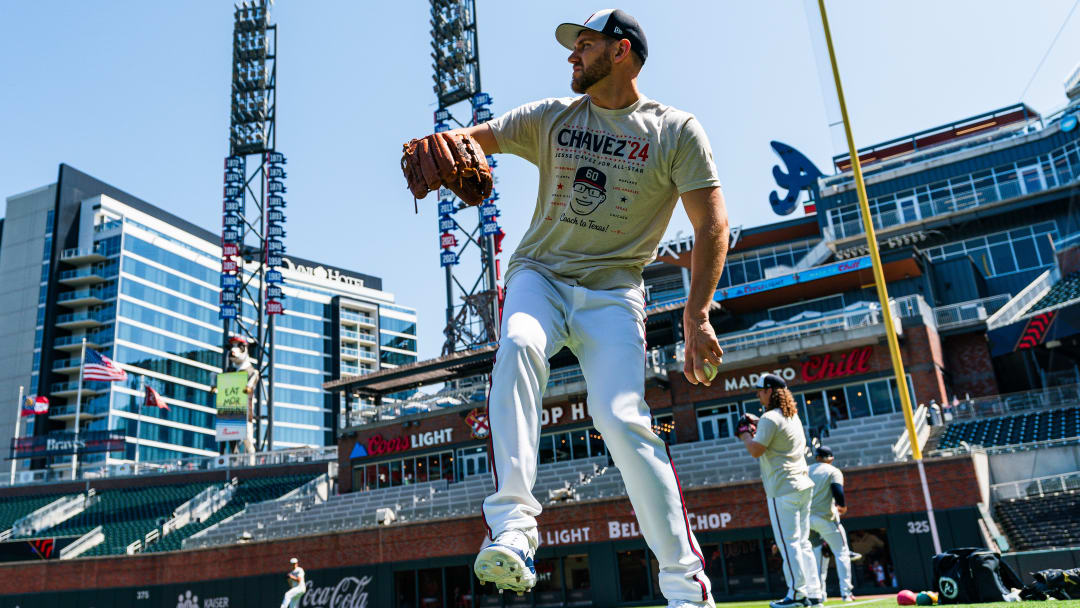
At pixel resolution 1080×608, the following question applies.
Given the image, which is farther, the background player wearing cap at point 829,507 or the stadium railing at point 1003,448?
the stadium railing at point 1003,448

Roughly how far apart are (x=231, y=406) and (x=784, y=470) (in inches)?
1974

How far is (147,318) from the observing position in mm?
87375

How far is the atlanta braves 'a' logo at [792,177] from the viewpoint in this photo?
48656 mm

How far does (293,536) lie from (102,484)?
23.0 metres

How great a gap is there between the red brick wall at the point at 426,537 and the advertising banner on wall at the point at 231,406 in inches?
651

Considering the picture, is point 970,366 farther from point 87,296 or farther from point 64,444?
point 87,296

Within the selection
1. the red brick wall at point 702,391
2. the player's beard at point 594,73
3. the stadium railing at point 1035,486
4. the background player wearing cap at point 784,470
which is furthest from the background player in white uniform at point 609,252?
the red brick wall at point 702,391

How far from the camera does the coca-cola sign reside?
29797 millimetres

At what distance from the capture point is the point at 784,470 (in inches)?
313

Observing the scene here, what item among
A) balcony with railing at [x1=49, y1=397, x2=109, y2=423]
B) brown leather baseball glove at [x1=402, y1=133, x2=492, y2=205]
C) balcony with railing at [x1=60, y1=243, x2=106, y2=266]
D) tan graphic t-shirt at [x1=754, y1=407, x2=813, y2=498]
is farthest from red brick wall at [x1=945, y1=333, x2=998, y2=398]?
balcony with railing at [x1=60, y1=243, x2=106, y2=266]

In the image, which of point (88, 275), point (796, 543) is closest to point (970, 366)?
point (796, 543)

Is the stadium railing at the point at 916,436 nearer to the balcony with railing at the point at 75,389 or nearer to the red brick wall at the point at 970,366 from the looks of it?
the red brick wall at the point at 970,366

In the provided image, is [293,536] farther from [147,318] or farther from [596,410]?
[147,318]

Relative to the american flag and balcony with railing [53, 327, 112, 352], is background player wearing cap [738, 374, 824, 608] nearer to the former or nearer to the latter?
the american flag
